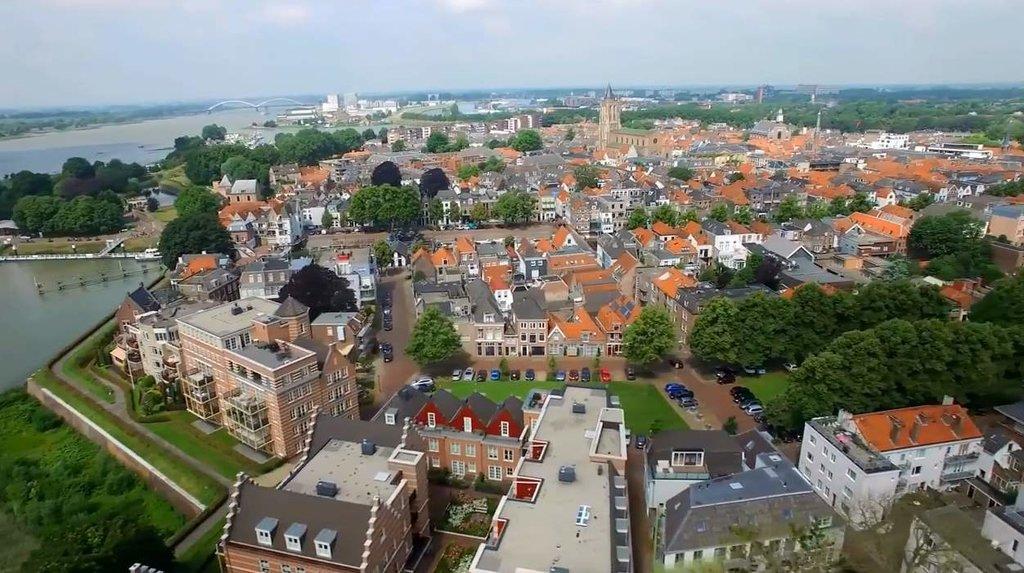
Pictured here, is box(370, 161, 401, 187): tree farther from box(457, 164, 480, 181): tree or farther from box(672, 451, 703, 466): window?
box(672, 451, 703, 466): window

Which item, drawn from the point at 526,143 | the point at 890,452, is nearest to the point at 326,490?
the point at 890,452

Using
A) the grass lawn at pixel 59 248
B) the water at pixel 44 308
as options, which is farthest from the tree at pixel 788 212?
the grass lawn at pixel 59 248

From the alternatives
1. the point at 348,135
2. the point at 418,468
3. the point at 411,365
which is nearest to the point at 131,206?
the point at 348,135

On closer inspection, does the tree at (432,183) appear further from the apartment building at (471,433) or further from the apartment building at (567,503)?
the apartment building at (567,503)

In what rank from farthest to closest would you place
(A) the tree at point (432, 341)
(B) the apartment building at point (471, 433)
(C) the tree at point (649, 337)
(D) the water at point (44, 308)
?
(D) the water at point (44, 308), (A) the tree at point (432, 341), (C) the tree at point (649, 337), (B) the apartment building at point (471, 433)

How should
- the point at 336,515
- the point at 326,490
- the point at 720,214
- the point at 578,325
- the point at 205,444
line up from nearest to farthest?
the point at 336,515
the point at 326,490
the point at 205,444
the point at 578,325
the point at 720,214

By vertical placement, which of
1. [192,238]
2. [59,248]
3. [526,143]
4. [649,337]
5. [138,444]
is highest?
[526,143]

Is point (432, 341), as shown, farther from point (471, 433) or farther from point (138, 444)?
point (138, 444)
